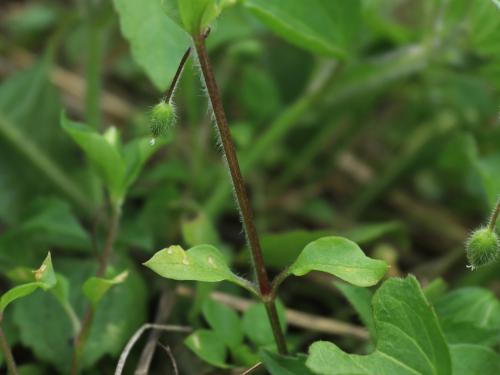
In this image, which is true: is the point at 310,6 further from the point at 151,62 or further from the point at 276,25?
the point at 151,62

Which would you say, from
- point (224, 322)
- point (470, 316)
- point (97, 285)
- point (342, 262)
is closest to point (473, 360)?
point (470, 316)

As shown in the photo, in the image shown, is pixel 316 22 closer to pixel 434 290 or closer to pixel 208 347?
pixel 434 290

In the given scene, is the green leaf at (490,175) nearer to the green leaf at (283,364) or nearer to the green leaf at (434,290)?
the green leaf at (434,290)

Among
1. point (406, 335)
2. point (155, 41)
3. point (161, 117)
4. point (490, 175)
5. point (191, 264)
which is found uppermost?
point (155, 41)

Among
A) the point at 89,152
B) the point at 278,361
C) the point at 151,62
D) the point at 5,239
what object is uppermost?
the point at 151,62

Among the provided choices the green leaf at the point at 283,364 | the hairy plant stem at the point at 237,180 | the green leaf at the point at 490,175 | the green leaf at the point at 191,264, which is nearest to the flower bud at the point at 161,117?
the hairy plant stem at the point at 237,180

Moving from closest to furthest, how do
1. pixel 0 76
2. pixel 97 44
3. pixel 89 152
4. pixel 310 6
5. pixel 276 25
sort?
pixel 89 152 < pixel 276 25 < pixel 310 6 < pixel 97 44 < pixel 0 76

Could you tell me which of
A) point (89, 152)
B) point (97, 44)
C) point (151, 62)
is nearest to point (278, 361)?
point (89, 152)
